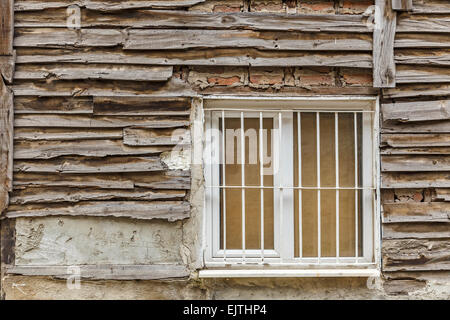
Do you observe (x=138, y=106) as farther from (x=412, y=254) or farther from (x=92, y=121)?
(x=412, y=254)

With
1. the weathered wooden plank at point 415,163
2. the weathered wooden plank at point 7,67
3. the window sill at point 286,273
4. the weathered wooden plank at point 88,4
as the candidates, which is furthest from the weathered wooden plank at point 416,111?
the weathered wooden plank at point 7,67

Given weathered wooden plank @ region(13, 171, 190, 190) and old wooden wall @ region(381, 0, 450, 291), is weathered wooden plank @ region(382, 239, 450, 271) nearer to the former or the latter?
old wooden wall @ region(381, 0, 450, 291)

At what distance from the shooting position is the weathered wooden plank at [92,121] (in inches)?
127

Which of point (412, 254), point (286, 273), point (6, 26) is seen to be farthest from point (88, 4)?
point (412, 254)

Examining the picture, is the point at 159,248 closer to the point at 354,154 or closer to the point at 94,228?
the point at 94,228

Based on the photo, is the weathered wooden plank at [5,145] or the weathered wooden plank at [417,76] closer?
the weathered wooden plank at [5,145]

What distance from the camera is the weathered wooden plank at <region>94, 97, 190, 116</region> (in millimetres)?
3244

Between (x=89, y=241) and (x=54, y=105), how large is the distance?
3.45 feet

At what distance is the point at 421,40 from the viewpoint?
331cm

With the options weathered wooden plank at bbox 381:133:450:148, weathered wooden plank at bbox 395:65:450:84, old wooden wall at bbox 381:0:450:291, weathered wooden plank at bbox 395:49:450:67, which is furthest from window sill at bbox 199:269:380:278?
weathered wooden plank at bbox 395:49:450:67

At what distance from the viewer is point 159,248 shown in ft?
10.8

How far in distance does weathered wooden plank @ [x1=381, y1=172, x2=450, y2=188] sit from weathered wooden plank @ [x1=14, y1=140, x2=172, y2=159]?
1680 millimetres

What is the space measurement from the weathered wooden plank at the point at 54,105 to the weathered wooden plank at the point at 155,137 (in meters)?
0.34

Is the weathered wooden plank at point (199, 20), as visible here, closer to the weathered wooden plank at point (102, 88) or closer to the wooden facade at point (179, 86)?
the wooden facade at point (179, 86)
